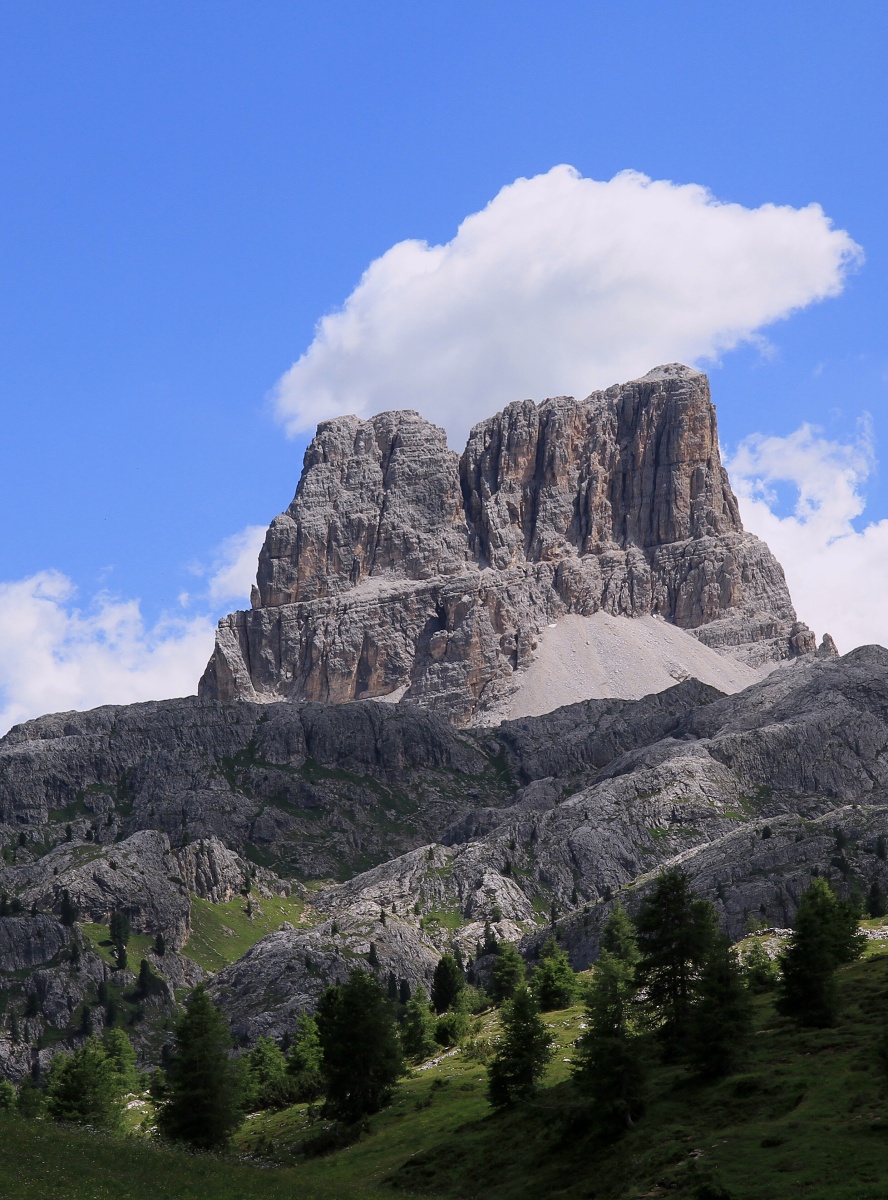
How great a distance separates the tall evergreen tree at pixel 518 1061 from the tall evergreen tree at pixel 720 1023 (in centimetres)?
1426

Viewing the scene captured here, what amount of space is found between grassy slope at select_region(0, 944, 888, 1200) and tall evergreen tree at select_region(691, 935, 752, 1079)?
143 centimetres

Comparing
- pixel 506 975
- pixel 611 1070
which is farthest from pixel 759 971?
pixel 506 975

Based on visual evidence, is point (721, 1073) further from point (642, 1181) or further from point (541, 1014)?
point (541, 1014)

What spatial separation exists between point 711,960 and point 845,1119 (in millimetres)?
19587

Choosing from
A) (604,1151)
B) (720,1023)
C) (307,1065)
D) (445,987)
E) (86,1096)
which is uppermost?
(445,987)

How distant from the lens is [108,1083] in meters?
136

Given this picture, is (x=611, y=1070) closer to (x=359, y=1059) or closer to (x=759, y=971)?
(x=359, y=1059)

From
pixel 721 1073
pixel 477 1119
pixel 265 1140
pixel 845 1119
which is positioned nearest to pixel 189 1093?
pixel 265 1140

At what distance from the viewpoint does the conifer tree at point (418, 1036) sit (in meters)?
142

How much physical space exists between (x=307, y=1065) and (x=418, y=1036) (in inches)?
484

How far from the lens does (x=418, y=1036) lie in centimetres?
14462

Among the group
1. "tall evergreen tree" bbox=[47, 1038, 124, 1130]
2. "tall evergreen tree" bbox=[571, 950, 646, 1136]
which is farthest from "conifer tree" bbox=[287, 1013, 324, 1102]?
"tall evergreen tree" bbox=[571, 950, 646, 1136]

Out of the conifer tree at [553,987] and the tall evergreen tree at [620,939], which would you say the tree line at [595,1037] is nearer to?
the conifer tree at [553,987]

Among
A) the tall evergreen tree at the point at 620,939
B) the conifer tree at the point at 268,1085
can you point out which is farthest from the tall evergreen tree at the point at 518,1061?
the tall evergreen tree at the point at 620,939
